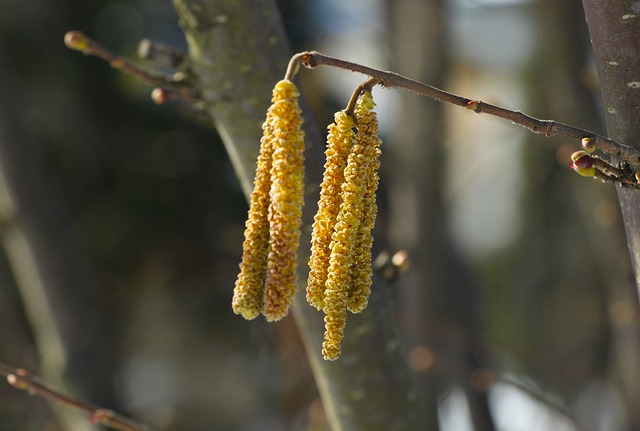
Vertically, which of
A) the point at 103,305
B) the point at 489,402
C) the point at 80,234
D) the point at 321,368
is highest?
the point at 80,234

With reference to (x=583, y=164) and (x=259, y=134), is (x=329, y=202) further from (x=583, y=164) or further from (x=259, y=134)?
(x=259, y=134)

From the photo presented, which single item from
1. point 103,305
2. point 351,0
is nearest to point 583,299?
point 351,0

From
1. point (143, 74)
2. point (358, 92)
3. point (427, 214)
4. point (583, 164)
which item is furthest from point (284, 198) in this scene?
point (427, 214)

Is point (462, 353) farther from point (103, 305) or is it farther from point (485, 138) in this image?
point (485, 138)

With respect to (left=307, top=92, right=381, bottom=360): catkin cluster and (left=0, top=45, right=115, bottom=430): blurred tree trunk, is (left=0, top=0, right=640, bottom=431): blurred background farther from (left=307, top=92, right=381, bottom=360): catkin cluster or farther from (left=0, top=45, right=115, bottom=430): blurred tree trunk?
(left=307, top=92, right=381, bottom=360): catkin cluster

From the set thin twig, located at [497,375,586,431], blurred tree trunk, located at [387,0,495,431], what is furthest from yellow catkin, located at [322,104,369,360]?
blurred tree trunk, located at [387,0,495,431]
